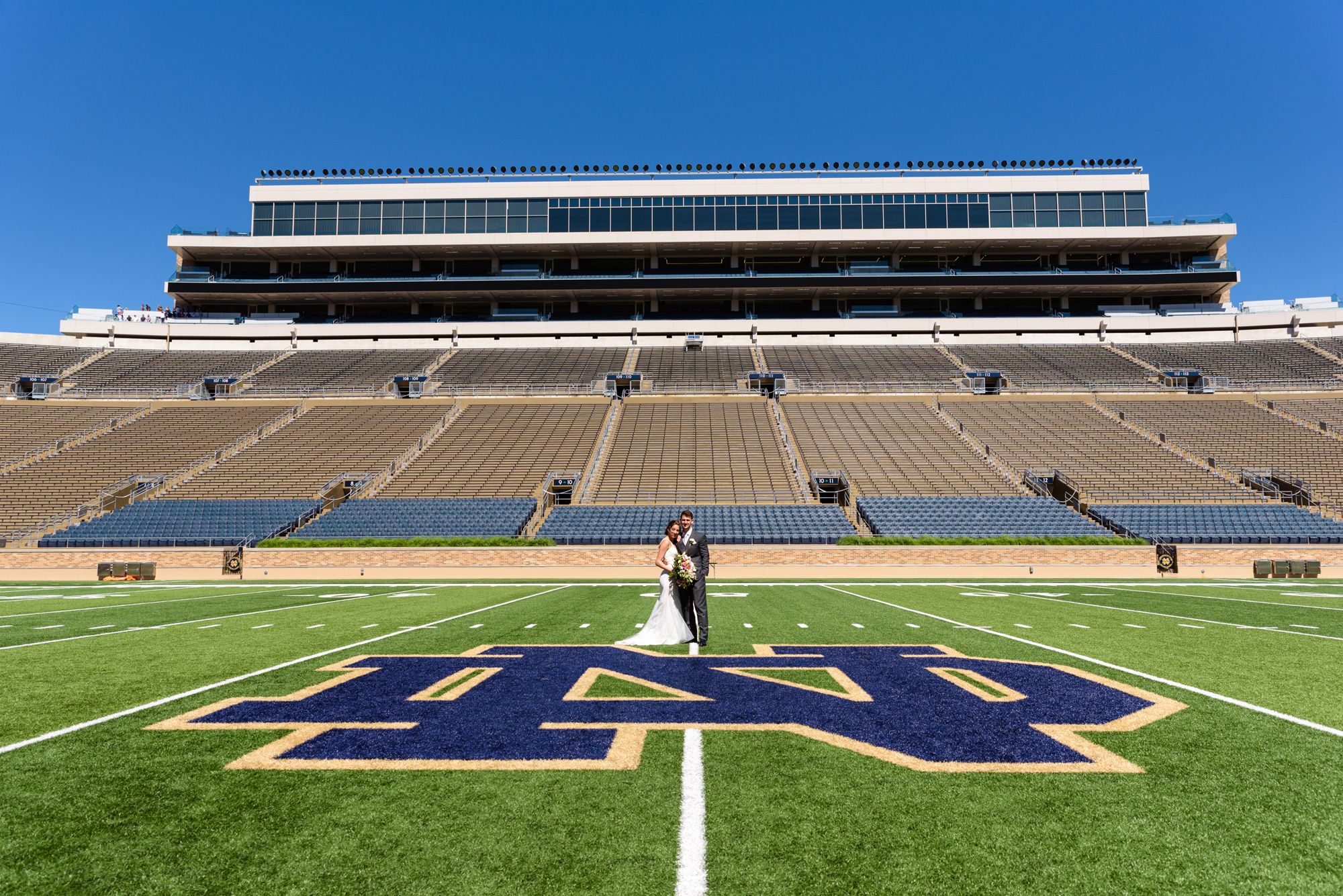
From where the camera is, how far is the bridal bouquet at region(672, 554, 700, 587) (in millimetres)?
7996

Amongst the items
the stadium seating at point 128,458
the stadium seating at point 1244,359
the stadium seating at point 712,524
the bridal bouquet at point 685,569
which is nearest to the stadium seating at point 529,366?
the stadium seating at point 128,458

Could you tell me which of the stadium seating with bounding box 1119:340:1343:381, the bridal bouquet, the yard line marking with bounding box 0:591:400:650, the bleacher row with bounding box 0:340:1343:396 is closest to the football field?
the yard line marking with bounding box 0:591:400:650

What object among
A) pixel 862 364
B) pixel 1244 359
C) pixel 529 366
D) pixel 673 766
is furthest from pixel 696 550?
pixel 1244 359

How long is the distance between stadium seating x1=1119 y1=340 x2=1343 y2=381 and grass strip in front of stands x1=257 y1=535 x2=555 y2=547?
40077 millimetres

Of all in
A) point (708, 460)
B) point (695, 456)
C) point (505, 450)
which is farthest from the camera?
point (505, 450)

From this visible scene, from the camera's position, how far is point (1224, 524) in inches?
931

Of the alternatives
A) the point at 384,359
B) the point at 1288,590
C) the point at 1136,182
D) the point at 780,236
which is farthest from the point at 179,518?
the point at 1136,182

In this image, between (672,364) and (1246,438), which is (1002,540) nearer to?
(1246,438)

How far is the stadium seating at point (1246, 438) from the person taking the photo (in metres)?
28.1

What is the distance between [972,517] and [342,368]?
38.2m

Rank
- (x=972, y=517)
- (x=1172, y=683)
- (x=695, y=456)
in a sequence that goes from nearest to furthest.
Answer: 1. (x=1172, y=683)
2. (x=972, y=517)
3. (x=695, y=456)

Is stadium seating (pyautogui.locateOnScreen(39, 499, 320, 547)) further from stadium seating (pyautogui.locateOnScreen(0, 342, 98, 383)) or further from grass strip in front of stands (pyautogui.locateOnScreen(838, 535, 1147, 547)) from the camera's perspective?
stadium seating (pyautogui.locateOnScreen(0, 342, 98, 383))

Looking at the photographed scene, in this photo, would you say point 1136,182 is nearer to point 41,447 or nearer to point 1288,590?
point 1288,590

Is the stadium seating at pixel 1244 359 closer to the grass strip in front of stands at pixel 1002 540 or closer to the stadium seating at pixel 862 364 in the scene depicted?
the stadium seating at pixel 862 364
